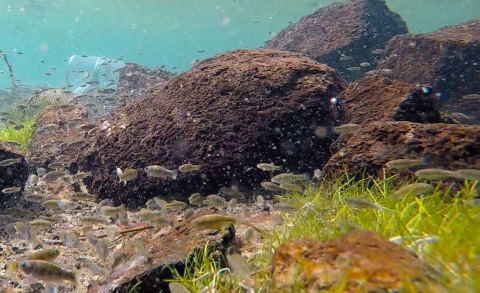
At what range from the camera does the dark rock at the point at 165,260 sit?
381 centimetres

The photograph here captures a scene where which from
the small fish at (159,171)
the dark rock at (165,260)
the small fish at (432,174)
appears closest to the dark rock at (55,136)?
the small fish at (159,171)

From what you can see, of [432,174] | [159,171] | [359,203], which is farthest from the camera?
[159,171]

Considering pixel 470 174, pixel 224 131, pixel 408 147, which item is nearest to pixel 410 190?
pixel 470 174

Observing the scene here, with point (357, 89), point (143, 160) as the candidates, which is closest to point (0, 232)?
point (143, 160)

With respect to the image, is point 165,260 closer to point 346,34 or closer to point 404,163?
point 404,163

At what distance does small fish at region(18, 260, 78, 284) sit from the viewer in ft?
12.3

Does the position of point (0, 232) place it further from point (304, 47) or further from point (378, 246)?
point (304, 47)

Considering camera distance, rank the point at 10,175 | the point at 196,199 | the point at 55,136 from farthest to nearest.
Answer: the point at 55,136 → the point at 10,175 → the point at 196,199

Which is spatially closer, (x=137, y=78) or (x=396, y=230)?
(x=396, y=230)

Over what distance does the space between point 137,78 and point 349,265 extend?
64.3ft

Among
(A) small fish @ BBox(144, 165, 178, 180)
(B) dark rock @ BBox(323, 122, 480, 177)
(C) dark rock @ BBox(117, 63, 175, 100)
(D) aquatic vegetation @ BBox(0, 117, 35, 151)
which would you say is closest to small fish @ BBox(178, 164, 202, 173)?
(A) small fish @ BBox(144, 165, 178, 180)

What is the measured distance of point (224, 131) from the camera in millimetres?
7477

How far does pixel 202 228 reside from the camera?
4.52 metres

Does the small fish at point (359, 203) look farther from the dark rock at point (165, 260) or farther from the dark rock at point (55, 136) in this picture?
the dark rock at point (55, 136)
